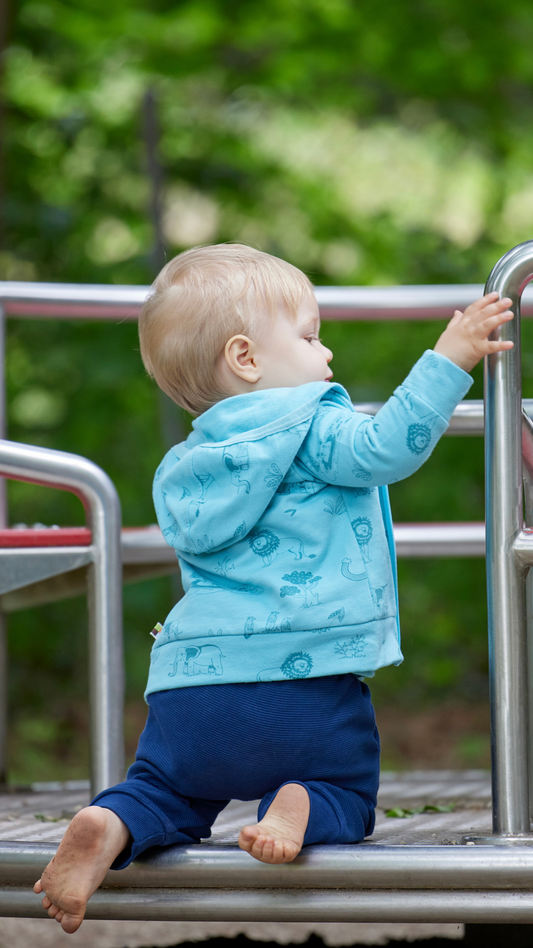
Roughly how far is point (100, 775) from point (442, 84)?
4623 millimetres

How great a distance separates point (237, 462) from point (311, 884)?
0.52 meters

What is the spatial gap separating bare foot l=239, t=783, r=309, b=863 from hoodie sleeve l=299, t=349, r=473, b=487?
1.31ft

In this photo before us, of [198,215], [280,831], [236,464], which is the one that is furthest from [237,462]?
[198,215]

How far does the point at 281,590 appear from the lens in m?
1.31

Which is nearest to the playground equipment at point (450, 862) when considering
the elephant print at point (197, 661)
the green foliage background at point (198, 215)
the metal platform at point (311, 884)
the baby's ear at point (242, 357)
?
the metal platform at point (311, 884)

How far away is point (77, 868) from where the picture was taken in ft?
3.84

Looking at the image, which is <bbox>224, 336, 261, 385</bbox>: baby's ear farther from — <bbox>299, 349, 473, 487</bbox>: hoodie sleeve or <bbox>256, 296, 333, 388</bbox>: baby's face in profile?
<bbox>299, 349, 473, 487</bbox>: hoodie sleeve

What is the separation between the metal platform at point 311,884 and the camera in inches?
44.6

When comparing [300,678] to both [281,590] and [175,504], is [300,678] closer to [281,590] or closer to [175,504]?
[281,590]

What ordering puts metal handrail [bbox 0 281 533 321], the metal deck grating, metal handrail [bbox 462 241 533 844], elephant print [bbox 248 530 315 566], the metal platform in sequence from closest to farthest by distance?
the metal platform, metal handrail [bbox 462 241 533 844], elephant print [bbox 248 530 315 566], the metal deck grating, metal handrail [bbox 0 281 533 321]

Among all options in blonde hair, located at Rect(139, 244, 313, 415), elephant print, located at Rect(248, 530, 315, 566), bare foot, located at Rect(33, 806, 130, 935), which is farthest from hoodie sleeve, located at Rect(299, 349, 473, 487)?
bare foot, located at Rect(33, 806, 130, 935)

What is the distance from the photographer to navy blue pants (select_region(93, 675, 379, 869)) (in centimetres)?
130

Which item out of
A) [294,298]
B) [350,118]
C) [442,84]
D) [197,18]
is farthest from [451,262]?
[294,298]

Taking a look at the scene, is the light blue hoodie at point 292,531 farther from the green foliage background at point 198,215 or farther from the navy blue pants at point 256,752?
the green foliage background at point 198,215
